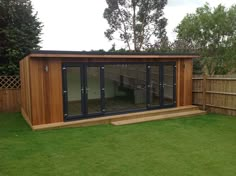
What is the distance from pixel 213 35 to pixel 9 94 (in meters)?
11.6

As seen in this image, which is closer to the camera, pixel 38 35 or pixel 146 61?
pixel 146 61

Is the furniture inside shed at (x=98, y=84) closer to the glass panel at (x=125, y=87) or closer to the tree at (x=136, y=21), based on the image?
the glass panel at (x=125, y=87)

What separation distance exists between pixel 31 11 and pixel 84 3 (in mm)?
3984

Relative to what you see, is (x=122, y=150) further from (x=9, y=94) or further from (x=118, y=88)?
(x=9, y=94)

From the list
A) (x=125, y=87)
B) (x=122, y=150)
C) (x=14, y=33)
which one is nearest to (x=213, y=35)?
(x=125, y=87)

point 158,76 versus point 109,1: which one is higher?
point 109,1

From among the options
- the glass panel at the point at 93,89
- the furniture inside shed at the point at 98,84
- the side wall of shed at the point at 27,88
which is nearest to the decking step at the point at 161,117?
the furniture inside shed at the point at 98,84

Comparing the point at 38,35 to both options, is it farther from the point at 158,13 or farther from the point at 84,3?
the point at 158,13

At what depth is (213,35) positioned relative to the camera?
13320 millimetres

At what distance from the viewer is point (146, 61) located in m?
7.45

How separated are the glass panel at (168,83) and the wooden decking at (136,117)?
0.42 metres

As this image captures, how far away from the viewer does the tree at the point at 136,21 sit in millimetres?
18562

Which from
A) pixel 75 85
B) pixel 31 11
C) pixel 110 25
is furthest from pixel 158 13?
pixel 75 85

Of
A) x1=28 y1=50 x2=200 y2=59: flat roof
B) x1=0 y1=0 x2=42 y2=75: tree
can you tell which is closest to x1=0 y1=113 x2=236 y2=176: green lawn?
x1=28 y1=50 x2=200 y2=59: flat roof
